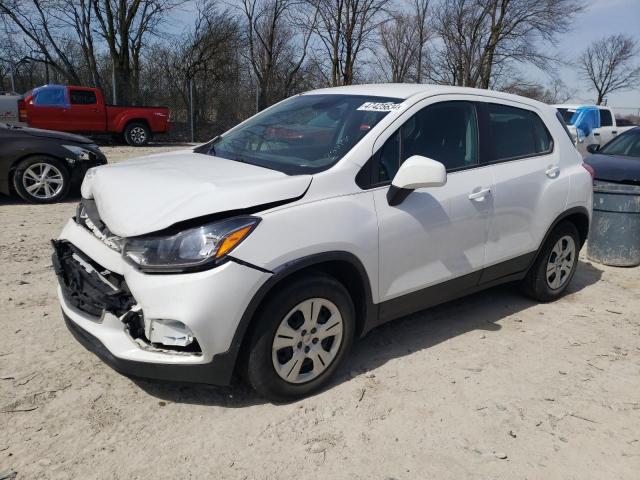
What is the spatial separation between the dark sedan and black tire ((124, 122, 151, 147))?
13586 millimetres

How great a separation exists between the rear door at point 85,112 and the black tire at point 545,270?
15122mm

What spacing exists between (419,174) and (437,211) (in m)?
0.45

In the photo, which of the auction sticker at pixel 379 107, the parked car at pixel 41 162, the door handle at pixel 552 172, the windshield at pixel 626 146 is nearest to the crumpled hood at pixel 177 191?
the auction sticker at pixel 379 107

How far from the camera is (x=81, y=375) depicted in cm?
314

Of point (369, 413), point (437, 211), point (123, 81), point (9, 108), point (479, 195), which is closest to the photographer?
point (369, 413)

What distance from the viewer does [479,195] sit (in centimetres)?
363

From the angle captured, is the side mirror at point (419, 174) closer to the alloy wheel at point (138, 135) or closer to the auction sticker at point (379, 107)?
the auction sticker at point (379, 107)

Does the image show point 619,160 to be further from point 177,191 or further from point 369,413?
point 177,191

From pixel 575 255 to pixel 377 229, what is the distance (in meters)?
2.60

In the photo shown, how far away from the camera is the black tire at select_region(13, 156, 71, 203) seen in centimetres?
727

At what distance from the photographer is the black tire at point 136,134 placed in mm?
17328

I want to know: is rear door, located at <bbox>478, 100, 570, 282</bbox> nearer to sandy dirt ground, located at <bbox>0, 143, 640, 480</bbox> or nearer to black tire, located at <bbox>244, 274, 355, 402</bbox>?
sandy dirt ground, located at <bbox>0, 143, 640, 480</bbox>

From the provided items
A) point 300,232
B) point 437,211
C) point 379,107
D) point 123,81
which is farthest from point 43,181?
point 123,81

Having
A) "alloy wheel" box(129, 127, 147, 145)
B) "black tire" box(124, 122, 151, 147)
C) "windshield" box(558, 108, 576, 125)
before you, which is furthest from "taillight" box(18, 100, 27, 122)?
"windshield" box(558, 108, 576, 125)
